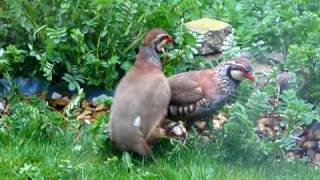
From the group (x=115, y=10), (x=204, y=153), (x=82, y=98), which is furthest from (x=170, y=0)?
(x=204, y=153)

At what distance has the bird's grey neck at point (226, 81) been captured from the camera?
7391 millimetres

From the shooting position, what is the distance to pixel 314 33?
775cm

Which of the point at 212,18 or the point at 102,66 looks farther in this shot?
the point at 212,18

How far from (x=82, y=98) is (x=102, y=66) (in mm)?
325

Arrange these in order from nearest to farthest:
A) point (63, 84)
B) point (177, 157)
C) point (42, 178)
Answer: point (42, 178), point (177, 157), point (63, 84)

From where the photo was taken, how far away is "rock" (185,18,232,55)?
28.4 feet

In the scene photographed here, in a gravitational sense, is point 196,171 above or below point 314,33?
below

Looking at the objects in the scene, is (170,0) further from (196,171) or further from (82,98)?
(196,171)

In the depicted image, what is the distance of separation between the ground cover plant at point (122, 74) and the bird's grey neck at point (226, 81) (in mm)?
110

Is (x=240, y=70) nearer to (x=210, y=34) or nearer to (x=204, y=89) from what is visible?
(x=204, y=89)

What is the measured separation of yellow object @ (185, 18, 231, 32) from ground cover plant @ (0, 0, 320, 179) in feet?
0.48

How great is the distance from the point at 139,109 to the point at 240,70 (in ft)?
3.15

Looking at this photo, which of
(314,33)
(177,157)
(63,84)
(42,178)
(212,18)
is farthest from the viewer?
(212,18)

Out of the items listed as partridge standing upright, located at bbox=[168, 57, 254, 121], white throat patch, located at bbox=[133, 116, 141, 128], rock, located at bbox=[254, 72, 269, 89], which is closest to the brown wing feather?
partridge standing upright, located at bbox=[168, 57, 254, 121]
